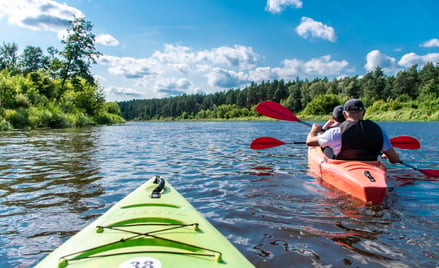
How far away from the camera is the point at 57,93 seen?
30969 mm

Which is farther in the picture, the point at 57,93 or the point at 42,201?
the point at 57,93

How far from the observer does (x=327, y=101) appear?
72.3 metres

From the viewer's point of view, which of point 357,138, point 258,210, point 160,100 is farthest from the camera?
point 160,100

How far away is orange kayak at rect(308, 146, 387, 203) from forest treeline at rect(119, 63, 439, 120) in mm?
46761

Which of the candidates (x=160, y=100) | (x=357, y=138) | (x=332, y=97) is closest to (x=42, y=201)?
(x=357, y=138)

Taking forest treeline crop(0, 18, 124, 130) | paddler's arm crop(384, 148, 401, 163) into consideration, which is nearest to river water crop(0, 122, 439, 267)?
paddler's arm crop(384, 148, 401, 163)

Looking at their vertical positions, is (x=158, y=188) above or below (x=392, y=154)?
below

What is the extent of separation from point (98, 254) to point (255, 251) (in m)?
1.48

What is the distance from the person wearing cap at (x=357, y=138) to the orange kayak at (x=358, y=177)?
139 mm

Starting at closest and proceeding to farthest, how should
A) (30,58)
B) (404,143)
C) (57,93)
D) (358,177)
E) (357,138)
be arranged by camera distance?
1. (358,177)
2. (357,138)
3. (404,143)
4. (57,93)
5. (30,58)

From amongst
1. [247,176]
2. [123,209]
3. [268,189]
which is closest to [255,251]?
[123,209]

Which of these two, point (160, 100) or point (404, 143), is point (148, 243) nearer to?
point (404, 143)

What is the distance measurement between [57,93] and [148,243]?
1319 inches

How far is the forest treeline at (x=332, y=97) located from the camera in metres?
54.1
